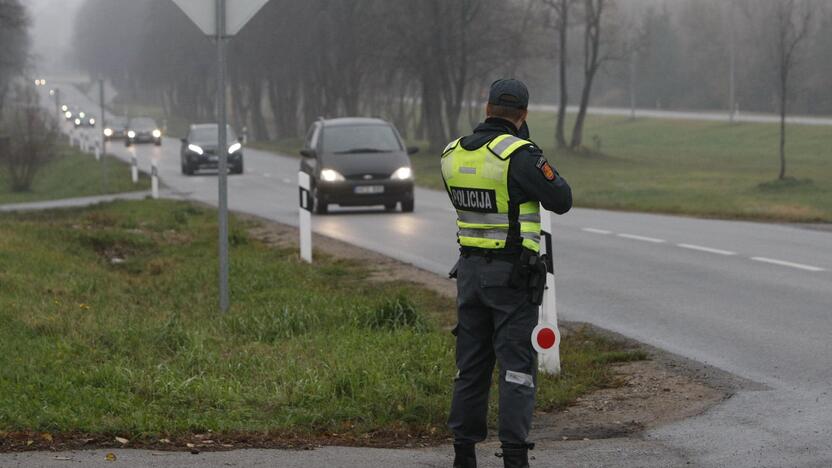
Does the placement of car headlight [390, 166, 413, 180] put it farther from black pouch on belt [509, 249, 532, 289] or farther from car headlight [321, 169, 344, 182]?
black pouch on belt [509, 249, 532, 289]

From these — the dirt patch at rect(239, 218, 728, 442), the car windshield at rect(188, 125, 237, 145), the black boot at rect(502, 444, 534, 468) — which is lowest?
the dirt patch at rect(239, 218, 728, 442)

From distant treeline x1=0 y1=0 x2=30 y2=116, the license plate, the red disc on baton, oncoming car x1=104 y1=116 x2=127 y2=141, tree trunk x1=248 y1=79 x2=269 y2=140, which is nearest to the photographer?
the red disc on baton

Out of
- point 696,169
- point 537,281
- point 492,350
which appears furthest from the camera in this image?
point 696,169

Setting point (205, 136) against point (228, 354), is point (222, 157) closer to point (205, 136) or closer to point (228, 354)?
point (228, 354)

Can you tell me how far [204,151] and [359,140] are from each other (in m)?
20.0

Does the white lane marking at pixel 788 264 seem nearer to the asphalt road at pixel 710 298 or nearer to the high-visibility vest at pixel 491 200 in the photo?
the asphalt road at pixel 710 298

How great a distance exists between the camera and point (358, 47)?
214 feet

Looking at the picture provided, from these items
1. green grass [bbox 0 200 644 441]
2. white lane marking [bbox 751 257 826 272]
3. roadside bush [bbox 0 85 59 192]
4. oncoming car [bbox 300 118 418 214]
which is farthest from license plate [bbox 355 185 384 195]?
roadside bush [bbox 0 85 59 192]

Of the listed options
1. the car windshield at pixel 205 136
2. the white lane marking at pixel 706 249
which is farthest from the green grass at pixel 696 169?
the car windshield at pixel 205 136

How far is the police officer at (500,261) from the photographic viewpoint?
6004 mm

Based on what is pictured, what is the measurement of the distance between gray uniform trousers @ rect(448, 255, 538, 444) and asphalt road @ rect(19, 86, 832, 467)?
0.57m

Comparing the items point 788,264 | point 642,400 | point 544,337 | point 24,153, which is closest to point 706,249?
point 788,264

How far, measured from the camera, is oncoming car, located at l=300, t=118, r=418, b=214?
88.0 feet

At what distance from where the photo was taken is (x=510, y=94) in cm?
614
